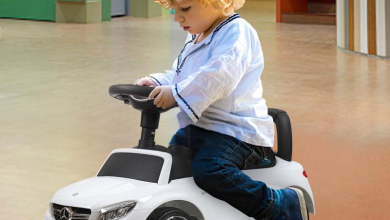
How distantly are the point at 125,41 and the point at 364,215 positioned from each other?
20.5ft

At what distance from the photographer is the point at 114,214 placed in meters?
1.74

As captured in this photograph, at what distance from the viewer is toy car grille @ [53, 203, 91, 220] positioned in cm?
173

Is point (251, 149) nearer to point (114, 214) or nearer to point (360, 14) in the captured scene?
point (114, 214)

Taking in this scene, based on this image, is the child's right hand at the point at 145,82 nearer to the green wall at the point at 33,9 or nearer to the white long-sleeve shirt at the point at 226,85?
the white long-sleeve shirt at the point at 226,85

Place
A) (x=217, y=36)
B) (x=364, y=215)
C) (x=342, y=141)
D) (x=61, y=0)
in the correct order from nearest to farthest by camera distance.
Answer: (x=217, y=36)
(x=364, y=215)
(x=342, y=141)
(x=61, y=0)

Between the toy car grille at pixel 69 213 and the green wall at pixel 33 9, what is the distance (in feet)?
32.8

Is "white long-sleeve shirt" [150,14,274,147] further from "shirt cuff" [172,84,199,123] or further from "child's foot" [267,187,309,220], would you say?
"child's foot" [267,187,309,220]

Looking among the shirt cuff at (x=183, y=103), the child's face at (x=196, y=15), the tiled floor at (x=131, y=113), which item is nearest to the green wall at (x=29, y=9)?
the tiled floor at (x=131, y=113)

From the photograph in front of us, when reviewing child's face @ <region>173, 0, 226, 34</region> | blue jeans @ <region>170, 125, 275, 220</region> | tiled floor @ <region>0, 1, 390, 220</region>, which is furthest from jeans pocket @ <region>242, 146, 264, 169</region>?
tiled floor @ <region>0, 1, 390, 220</region>

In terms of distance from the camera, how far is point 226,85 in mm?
1865

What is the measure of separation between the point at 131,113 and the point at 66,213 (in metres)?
2.63

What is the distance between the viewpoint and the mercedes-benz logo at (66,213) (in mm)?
1763

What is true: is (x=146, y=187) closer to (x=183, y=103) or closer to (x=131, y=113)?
(x=183, y=103)

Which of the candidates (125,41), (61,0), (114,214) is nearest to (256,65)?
(114,214)
